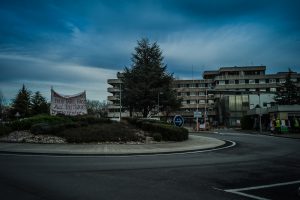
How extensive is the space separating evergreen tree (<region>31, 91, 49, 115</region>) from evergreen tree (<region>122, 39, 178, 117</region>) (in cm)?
3702

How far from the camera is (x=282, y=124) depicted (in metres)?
38.6

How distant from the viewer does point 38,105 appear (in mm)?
82625

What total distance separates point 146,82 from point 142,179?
131 ft

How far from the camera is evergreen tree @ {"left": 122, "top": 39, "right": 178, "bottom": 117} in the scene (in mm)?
47344

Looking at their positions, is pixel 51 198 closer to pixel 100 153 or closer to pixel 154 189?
pixel 154 189

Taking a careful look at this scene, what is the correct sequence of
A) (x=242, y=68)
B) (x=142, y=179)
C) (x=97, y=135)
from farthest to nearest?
(x=242, y=68) → (x=97, y=135) → (x=142, y=179)

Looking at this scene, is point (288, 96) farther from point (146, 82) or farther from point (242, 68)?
point (242, 68)

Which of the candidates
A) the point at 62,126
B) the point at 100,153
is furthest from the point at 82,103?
the point at 100,153

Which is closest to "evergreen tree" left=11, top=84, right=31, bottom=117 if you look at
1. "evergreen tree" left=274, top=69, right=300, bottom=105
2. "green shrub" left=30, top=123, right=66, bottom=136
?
"evergreen tree" left=274, top=69, right=300, bottom=105

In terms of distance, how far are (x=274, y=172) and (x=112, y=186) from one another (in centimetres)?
520

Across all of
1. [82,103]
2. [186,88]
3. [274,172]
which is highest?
[186,88]

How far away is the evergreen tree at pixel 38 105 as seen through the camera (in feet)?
265

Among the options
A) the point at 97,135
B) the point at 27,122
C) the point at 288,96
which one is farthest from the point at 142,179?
the point at 288,96

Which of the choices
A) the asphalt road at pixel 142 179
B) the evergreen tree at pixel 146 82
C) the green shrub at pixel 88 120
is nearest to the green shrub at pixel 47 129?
the green shrub at pixel 88 120
